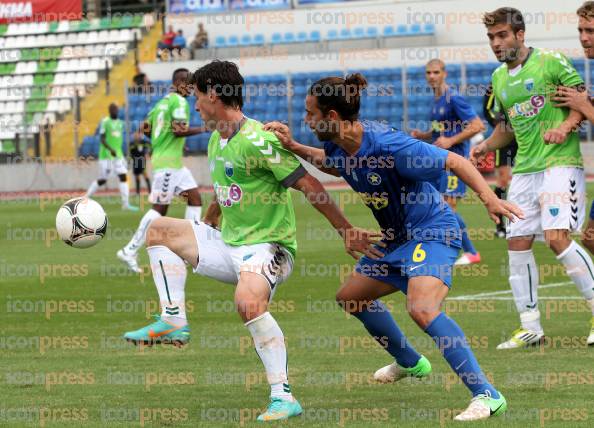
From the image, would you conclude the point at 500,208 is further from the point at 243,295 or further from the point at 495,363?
the point at 495,363

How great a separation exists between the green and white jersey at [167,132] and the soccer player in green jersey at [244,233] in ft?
24.5

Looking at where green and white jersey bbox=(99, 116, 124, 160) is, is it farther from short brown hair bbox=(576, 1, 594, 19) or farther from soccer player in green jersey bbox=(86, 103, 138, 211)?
short brown hair bbox=(576, 1, 594, 19)

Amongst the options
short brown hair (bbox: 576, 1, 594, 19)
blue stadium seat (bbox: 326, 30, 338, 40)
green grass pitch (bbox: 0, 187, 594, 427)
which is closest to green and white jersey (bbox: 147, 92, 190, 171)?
green grass pitch (bbox: 0, 187, 594, 427)

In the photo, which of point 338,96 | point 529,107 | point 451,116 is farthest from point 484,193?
point 451,116

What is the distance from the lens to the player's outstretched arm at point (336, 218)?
21.6 feet

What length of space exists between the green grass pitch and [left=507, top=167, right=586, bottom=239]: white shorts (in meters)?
0.88

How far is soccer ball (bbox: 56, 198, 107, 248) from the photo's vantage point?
841 centimetres

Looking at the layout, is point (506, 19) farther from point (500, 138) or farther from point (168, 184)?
point (168, 184)

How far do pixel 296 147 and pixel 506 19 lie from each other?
93.3 inches

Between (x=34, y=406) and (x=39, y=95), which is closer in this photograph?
(x=34, y=406)

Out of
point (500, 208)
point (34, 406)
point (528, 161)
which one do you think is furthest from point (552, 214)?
point (34, 406)

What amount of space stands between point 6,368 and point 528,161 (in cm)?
408

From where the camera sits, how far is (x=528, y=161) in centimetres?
881

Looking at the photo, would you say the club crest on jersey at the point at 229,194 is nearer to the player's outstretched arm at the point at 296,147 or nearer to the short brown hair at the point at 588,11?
the player's outstretched arm at the point at 296,147
